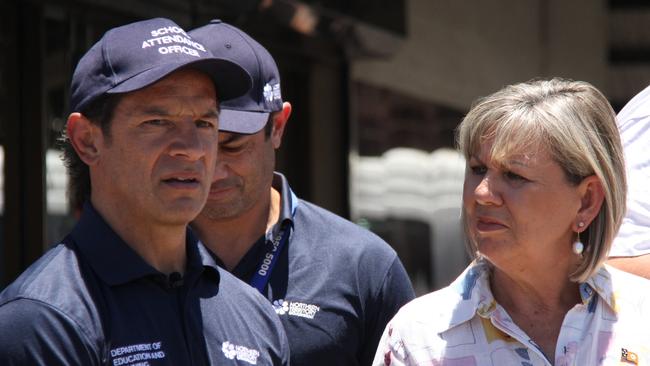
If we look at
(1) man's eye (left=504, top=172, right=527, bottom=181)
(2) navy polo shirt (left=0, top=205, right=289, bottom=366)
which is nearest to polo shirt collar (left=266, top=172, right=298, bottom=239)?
(2) navy polo shirt (left=0, top=205, right=289, bottom=366)

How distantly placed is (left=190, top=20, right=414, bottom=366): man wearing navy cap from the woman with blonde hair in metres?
0.45

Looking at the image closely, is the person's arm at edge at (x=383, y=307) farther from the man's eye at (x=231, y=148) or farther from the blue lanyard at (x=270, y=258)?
the man's eye at (x=231, y=148)

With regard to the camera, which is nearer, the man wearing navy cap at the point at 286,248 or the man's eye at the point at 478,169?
the man's eye at the point at 478,169

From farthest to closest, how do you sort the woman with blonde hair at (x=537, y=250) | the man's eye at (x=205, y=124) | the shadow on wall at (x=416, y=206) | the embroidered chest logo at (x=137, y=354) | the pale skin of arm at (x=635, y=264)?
1. the shadow on wall at (x=416, y=206)
2. the pale skin of arm at (x=635, y=264)
3. the woman with blonde hair at (x=537, y=250)
4. the man's eye at (x=205, y=124)
5. the embroidered chest logo at (x=137, y=354)

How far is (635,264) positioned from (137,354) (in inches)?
59.4

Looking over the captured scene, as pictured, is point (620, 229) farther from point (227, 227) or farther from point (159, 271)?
point (159, 271)

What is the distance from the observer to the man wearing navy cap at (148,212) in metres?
2.86

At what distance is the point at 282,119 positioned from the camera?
404 centimetres

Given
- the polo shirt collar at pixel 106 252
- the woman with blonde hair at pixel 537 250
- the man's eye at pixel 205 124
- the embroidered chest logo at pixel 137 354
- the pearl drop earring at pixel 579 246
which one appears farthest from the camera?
the pearl drop earring at pixel 579 246

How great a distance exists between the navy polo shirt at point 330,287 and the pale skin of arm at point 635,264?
0.61 m

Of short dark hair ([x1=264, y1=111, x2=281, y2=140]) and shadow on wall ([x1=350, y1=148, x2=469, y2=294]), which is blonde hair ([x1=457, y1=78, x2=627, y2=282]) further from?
shadow on wall ([x1=350, y1=148, x2=469, y2=294])

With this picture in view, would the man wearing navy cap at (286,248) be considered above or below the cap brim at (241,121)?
below

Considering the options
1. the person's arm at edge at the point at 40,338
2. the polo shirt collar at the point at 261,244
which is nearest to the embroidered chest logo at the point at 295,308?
the polo shirt collar at the point at 261,244

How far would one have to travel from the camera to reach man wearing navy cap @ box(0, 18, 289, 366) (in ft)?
9.37
